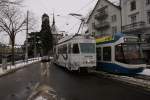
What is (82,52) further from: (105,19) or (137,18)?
(105,19)

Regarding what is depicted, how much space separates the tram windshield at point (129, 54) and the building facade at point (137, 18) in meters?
18.9

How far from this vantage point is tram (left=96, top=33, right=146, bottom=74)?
713 inches

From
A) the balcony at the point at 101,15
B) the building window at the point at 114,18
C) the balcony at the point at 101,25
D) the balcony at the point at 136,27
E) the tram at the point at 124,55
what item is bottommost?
the tram at the point at 124,55

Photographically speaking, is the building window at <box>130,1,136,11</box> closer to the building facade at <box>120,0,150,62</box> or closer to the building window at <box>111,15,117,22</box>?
the building facade at <box>120,0,150,62</box>

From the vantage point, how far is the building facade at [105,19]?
50178 millimetres

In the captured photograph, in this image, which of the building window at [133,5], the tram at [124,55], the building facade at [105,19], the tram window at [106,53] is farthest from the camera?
the building facade at [105,19]

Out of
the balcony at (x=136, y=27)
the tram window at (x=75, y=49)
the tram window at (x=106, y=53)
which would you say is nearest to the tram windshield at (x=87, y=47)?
the tram window at (x=75, y=49)

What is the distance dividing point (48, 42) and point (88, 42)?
260ft

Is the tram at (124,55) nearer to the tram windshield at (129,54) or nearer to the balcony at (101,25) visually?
the tram windshield at (129,54)

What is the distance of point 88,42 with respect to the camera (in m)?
21.8

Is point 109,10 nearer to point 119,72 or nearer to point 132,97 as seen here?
point 119,72

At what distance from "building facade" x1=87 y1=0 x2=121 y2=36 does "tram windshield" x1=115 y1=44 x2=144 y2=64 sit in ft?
96.5

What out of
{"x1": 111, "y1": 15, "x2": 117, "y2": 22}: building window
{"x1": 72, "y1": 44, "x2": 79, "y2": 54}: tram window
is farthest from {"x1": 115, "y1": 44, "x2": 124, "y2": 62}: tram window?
{"x1": 111, "y1": 15, "x2": 117, "y2": 22}: building window

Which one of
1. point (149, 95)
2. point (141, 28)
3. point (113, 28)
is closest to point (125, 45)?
point (149, 95)
